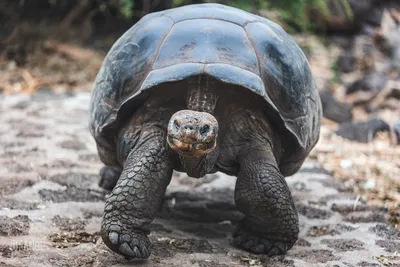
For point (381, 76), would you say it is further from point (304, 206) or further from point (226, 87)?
point (226, 87)

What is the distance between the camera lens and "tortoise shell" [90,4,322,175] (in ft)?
8.26

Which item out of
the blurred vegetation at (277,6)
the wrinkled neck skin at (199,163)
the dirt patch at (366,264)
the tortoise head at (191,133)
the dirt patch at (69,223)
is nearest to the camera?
the tortoise head at (191,133)

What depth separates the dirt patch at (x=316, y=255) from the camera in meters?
2.65

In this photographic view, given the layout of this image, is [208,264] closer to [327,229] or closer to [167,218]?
[167,218]

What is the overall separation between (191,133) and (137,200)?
16.5 inches

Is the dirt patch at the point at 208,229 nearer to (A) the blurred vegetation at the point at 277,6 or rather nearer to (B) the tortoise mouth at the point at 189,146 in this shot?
(B) the tortoise mouth at the point at 189,146

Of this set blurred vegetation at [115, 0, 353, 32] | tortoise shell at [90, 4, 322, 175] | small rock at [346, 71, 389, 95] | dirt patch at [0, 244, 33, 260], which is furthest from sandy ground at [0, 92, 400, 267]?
small rock at [346, 71, 389, 95]

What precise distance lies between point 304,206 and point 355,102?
14.5ft

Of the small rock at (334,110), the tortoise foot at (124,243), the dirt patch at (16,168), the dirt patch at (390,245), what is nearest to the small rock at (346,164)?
the small rock at (334,110)

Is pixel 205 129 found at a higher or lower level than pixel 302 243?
higher

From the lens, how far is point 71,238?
2.60 m

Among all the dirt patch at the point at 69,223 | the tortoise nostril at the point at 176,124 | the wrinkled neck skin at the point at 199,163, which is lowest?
the dirt patch at the point at 69,223

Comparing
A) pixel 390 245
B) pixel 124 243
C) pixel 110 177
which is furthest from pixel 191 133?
pixel 110 177

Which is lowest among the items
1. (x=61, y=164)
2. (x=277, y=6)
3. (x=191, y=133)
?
(x=277, y=6)
